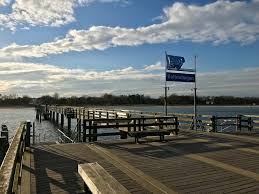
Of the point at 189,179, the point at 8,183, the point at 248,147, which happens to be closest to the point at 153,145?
the point at 248,147

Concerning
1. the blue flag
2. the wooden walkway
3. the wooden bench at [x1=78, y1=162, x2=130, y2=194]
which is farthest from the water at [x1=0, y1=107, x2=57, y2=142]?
the wooden bench at [x1=78, y1=162, x2=130, y2=194]

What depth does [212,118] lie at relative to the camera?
17812 millimetres

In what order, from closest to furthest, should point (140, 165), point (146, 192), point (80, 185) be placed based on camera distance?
point (146, 192), point (80, 185), point (140, 165)

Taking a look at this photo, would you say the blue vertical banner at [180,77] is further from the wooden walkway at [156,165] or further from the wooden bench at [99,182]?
the wooden bench at [99,182]

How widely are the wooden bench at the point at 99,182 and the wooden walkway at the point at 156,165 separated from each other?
2.57 feet

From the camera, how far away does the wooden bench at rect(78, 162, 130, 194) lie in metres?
4.67

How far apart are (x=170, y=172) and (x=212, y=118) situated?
417 inches

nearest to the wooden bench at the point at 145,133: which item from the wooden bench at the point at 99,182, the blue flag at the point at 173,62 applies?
the blue flag at the point at 173,62

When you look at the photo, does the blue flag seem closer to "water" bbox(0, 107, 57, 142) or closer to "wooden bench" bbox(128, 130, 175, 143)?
"wooden bench" bbox(128, 130, 175, 143)

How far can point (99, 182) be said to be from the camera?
16.6 feet

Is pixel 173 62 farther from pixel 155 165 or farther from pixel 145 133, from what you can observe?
pixel 155 165

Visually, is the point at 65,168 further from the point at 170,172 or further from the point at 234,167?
the point at 234,167

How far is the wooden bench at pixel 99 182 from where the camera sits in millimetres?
4668

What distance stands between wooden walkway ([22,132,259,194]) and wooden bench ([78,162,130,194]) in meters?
0.78
